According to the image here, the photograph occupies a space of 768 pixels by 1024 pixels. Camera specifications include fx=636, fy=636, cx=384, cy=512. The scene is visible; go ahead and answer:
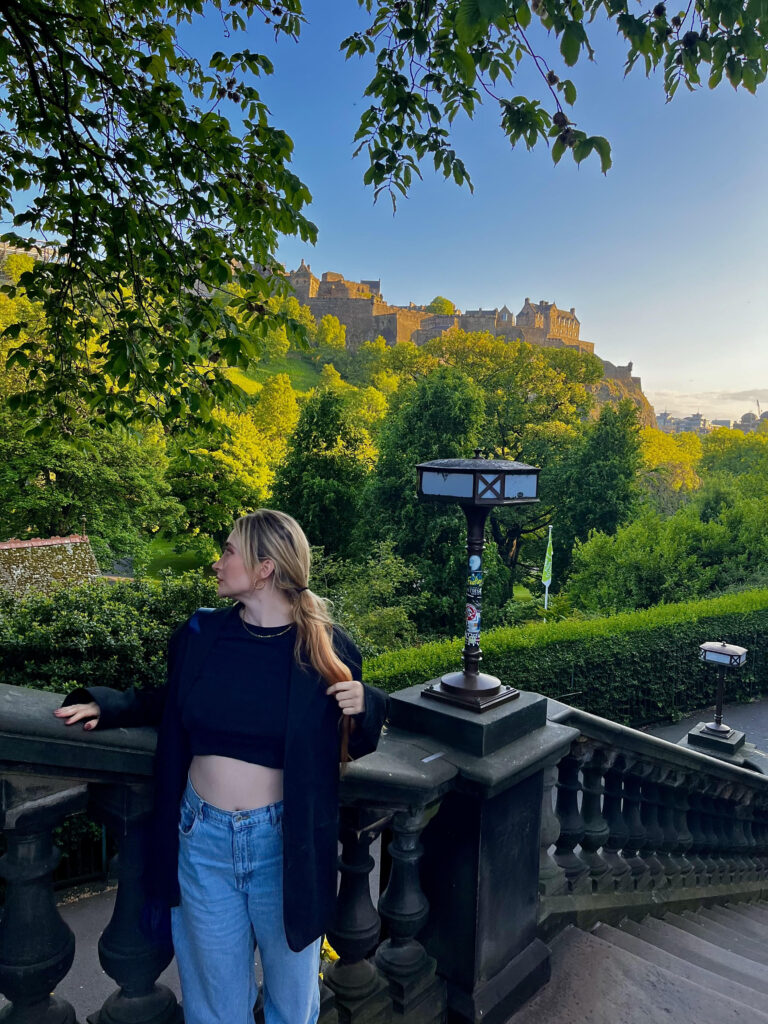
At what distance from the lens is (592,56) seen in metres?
2.65

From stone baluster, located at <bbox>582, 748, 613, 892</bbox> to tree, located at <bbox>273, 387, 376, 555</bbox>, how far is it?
17.7 metres

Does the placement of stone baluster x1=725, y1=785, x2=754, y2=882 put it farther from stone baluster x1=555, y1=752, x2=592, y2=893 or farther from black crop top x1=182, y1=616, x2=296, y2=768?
black crop top x1=182, y1=616, x2=296, y2=768

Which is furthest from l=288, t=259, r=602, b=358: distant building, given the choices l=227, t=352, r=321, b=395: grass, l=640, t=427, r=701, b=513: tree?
l=640, t=427, r=701, b=513: tree

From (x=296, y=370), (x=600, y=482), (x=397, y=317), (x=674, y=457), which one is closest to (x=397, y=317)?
(x=397, y=317)

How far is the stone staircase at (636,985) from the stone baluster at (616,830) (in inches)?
8.4

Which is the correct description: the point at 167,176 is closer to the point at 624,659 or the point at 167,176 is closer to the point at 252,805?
the point at 252,805

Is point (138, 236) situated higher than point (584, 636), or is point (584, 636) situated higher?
point (138, 236)

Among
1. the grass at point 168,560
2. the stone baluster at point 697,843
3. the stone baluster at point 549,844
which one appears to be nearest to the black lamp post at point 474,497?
the stone baluster at point 549,844

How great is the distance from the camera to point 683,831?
11.8 ft

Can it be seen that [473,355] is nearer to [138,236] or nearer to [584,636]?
[584,636]

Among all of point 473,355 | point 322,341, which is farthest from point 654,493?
point 322,341

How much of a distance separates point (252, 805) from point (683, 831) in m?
3.06

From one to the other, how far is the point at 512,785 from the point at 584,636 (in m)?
9.63

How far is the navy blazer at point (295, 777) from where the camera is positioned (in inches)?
57.3
